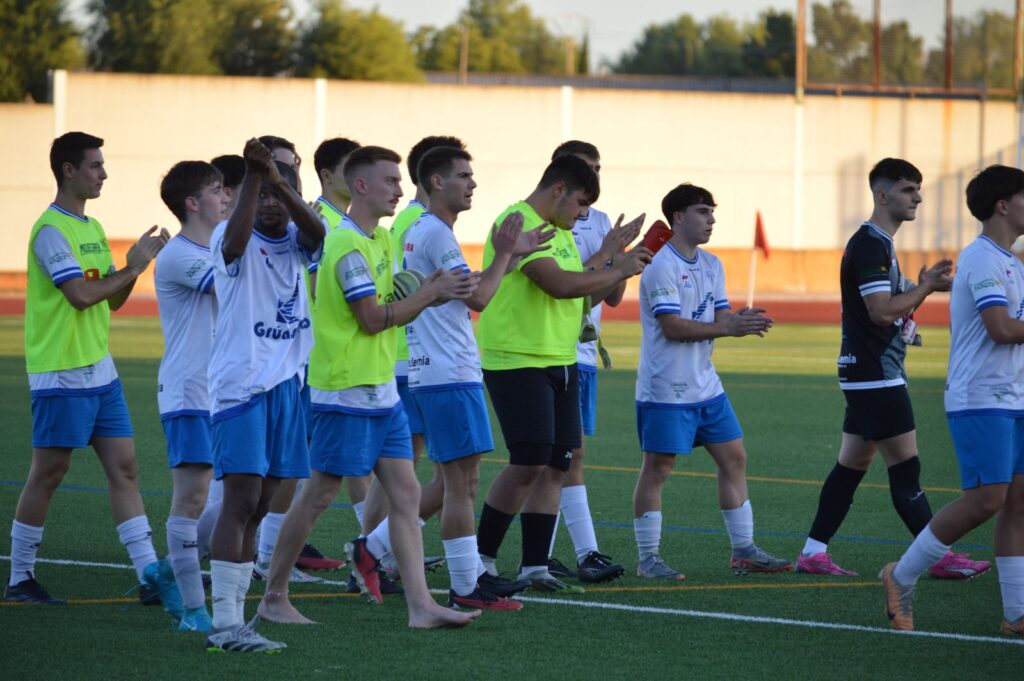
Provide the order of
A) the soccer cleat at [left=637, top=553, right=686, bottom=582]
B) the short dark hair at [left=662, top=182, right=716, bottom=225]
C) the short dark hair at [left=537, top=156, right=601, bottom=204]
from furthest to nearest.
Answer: the short dark hair at [left=662, top=182, right=716, bottom=225] < the soccer cleat at [left=637, top=553, right=686, bottom=582] < the short dark hair at [left=537, top=156, right=601, bottom=204]

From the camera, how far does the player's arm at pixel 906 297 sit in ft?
23.1

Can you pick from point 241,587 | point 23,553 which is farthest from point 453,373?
point 23,553

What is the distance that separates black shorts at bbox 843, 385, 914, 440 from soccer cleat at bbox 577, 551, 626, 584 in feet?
5.08

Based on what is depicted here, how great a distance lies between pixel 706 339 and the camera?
821 centimetres

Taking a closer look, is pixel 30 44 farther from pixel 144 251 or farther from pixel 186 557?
pixel 186 557

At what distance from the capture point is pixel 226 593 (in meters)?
6.07

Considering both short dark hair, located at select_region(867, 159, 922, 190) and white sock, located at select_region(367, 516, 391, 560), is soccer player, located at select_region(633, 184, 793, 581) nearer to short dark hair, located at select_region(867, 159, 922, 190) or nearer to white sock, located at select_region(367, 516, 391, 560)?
short dark hair, located at select_region(867, 159, 922, 190)

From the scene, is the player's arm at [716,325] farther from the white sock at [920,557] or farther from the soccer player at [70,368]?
the soccer player at [70,368]

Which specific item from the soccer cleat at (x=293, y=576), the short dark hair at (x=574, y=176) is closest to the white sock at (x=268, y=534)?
the soccer cleat at (x=293, y=576)

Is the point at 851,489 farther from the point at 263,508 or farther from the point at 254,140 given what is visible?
the point at 254,140

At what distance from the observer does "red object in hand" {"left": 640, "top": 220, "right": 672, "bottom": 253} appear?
7982mm

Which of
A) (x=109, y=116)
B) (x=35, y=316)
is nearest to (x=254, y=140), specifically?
(x=35, y=316)

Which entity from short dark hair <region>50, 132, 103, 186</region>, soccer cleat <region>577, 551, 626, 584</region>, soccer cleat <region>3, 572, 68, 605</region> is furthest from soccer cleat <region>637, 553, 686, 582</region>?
short dark hair <region>50, 132, 103, 186</region>

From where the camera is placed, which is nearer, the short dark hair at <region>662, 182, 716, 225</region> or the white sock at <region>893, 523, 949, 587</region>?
the white sock at <region>893, 523, 949, 587</region>
